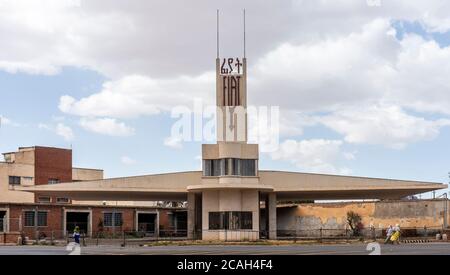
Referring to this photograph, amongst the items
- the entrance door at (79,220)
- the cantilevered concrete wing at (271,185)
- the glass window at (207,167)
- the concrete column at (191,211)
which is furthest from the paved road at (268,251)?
the entrance door at (79,220)

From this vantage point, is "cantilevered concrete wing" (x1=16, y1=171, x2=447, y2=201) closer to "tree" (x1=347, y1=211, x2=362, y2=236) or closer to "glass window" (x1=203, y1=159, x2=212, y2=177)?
"glass window" (x1=203, y1=159, x2=212, y2=177)

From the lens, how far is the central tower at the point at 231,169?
205 ft

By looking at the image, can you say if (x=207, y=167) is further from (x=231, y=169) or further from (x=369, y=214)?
(x=369, y=214)

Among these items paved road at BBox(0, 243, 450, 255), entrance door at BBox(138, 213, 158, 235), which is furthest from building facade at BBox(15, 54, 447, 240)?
entrance door at BBox(138, 213, 158, 235)

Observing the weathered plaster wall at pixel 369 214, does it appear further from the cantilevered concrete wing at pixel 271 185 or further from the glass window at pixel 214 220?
the glass window at pixel 214 220

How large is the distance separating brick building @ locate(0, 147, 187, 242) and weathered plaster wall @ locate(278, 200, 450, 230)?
1303cm

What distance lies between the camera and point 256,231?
63.0 m

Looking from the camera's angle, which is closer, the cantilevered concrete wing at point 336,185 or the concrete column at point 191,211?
the cantilevered concrete wing at point 336,185

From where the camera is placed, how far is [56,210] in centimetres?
7838

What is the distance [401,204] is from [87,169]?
4732 centimetres

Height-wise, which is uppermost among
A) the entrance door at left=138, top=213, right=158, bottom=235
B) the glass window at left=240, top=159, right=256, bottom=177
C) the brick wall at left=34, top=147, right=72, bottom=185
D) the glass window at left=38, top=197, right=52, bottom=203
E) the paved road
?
the brick wall at left=34, top=147, right=72, bottom=185

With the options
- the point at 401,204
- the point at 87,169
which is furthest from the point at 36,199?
the point at 401,204

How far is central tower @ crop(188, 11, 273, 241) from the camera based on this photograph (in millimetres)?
62594

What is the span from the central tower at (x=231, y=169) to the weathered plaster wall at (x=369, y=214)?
721 inches
